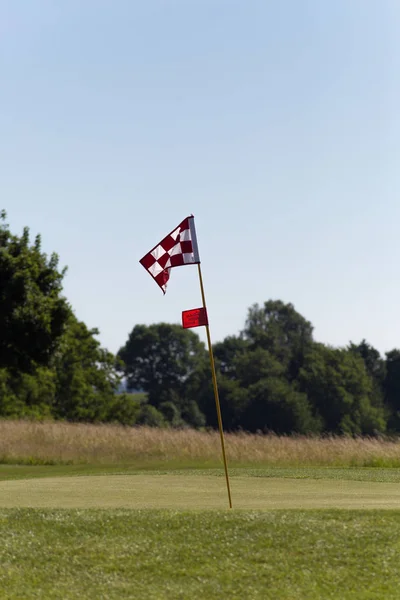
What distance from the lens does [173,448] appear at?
29.5 meters

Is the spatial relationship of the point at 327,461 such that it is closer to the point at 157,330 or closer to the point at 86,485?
the point at 86,485

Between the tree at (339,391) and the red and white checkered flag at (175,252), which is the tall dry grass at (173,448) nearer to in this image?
the red and white checkered flag at (175,252)

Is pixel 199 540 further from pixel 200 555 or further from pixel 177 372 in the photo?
pixel 177 372

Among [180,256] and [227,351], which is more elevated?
[227,351]

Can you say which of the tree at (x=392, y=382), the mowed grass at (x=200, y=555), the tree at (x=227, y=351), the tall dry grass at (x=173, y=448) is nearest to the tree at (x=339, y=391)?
the tree at (x=392, y=382)

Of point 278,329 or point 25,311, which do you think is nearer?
point 25,311

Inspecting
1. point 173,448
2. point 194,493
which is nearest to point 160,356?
point 173,448

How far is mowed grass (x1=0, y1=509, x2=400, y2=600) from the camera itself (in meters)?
9.76

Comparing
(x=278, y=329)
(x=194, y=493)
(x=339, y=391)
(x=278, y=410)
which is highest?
(x=278, y=329)

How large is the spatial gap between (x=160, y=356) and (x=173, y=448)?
4092 inches

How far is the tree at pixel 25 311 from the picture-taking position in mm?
37219

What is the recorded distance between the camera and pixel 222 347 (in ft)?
397

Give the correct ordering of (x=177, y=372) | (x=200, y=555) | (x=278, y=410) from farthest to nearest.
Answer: (x=177, y=372) → (x=278, y=410) → (x=200, y=555)

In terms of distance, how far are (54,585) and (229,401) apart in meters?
89.6
